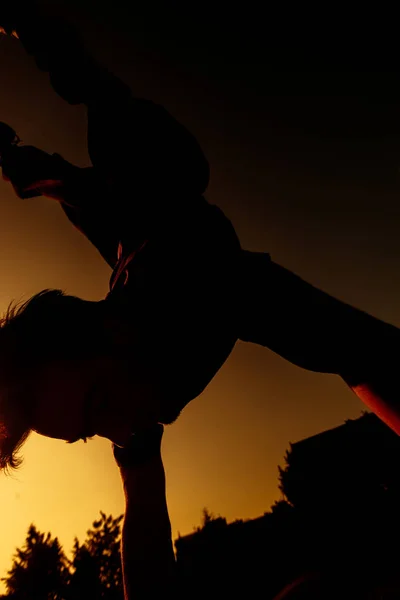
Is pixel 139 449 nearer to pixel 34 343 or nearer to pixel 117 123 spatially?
pixel 34 343

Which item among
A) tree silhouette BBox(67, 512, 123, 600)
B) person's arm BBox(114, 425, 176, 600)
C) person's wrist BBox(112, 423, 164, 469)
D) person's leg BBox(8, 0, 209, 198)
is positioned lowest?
person's arm BBox(114, 425, 176, 600)

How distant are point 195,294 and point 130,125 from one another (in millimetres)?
967

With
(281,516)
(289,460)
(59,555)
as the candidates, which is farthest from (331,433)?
(59,555)

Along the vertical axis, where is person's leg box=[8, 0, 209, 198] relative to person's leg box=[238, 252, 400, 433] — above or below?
above

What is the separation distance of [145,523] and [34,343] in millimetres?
1514

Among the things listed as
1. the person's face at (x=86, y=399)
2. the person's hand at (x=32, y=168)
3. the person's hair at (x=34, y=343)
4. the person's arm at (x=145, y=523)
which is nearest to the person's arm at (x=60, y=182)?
the person's hand at (x=32, y=168)

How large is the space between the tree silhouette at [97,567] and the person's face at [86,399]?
31565 millimetres

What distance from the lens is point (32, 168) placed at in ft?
7.21

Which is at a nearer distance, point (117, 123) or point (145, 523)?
point (117, 123)

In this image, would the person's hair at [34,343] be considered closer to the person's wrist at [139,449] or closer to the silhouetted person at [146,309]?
the silhouetted person at [146,309]

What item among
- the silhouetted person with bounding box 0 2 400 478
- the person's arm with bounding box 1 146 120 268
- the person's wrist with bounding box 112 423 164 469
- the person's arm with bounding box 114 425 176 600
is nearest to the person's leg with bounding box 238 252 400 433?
the silhouetted person with bounding box 0 2 400 478

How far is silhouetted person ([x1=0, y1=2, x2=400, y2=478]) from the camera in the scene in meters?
1.74

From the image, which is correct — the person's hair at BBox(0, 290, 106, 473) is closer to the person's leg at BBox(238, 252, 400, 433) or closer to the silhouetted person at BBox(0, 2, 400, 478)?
the silhouetted person at BBox(0, 2, 400, 478)

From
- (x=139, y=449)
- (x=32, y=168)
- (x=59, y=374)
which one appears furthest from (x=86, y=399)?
(x=32, y=168)
